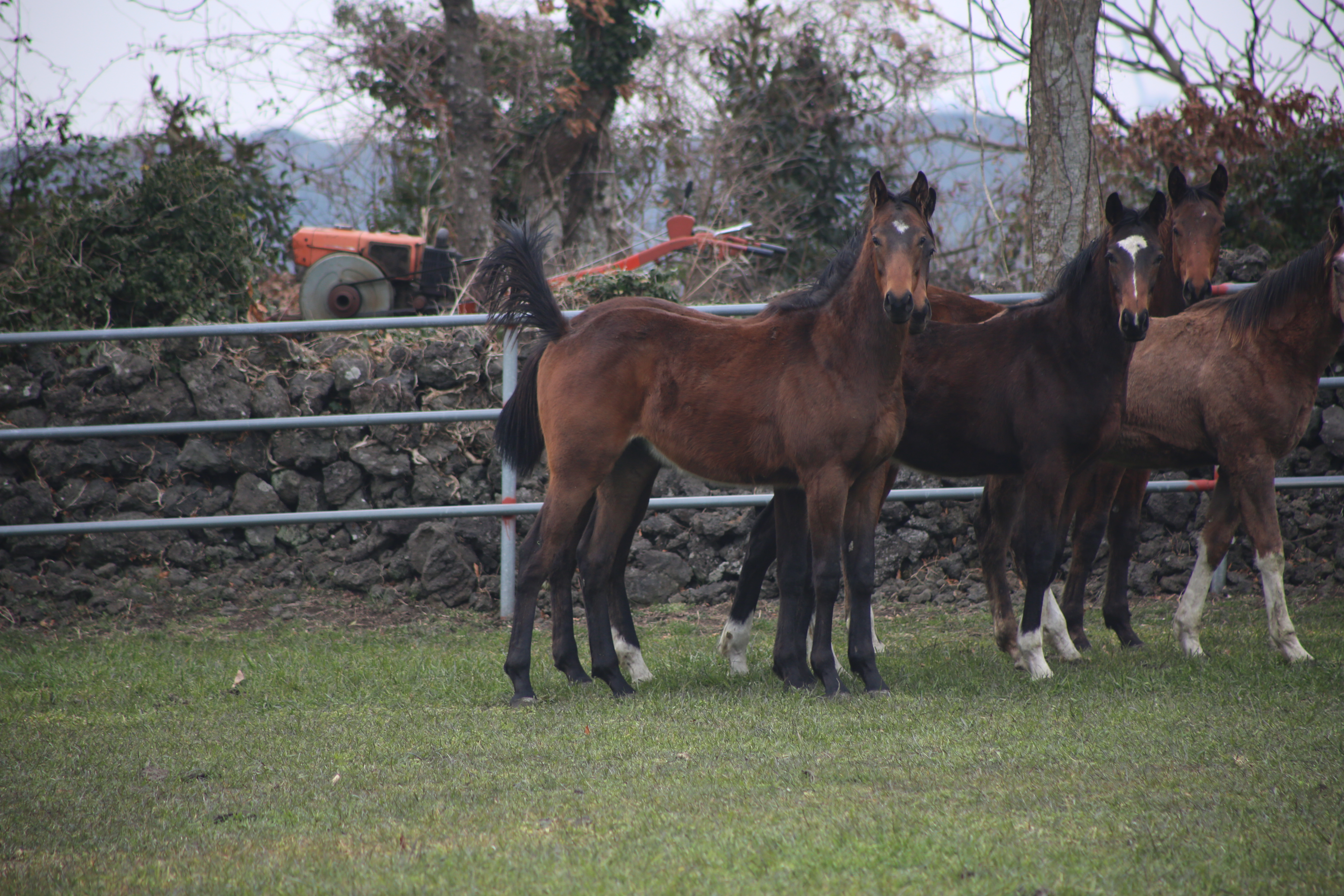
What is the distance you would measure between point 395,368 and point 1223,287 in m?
5.75

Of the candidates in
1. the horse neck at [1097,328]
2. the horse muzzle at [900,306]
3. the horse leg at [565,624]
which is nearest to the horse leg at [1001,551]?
the horse neck at [1097,328]

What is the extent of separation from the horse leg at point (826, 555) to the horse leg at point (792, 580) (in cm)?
19

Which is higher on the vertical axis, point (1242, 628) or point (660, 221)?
point (660, 221)

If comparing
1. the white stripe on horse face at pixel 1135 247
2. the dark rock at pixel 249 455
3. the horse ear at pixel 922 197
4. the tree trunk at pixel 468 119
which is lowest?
the dark rock at pixel 249 455

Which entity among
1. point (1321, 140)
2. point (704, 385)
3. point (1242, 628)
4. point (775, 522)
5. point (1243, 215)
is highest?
point (1321, 140)

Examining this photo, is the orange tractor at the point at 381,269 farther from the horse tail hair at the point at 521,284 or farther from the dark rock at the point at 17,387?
the horse tail hair at the point at 521,284

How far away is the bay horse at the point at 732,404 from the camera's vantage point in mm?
4703

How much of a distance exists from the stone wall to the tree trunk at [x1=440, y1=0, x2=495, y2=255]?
6.56 meters

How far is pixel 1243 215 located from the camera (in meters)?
9.42

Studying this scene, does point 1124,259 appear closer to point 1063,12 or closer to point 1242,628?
point 1242,628

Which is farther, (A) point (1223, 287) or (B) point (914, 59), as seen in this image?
(B) point (914, 59)

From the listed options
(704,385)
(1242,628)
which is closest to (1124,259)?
(704,385)

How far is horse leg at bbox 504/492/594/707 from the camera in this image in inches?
189

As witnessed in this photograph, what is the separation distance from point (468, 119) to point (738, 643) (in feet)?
35.4
